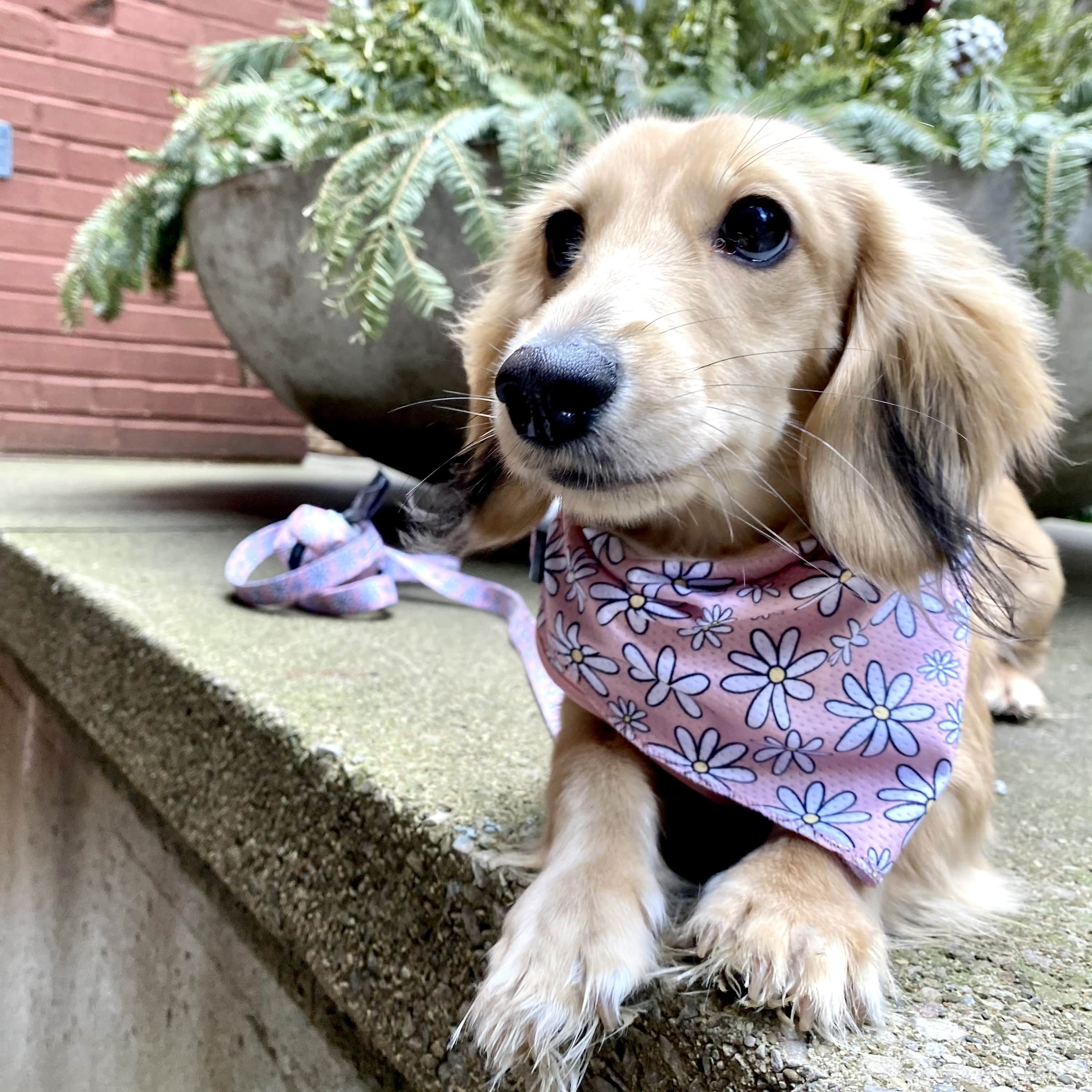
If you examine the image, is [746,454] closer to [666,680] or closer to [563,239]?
[666,680]

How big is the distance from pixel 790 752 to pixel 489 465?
42 centimetres

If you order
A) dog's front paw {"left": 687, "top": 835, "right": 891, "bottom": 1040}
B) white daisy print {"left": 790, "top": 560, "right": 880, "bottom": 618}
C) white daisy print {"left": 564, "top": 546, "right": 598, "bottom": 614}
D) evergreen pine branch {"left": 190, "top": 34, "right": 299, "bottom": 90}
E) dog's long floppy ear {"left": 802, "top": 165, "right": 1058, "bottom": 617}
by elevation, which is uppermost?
evergreen pine branch {"left": 190, "top": 34, "right": 299, "bottom": 90}

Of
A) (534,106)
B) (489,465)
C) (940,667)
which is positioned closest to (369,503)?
(534,106)

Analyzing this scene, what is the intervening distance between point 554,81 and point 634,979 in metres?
1.76

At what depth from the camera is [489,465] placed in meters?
0.95

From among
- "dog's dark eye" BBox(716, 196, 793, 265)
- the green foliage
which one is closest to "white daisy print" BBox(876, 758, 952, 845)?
"dog's dark eye" BBox(716, 196, 793, 265)

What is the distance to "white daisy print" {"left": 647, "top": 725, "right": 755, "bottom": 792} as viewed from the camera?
722 mm

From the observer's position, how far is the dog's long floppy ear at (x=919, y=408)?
742 millimetres

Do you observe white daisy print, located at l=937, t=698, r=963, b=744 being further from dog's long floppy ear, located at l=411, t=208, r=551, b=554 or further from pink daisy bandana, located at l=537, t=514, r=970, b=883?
dog's long floppy ear, located at l=411, t=208, r=551, b=554

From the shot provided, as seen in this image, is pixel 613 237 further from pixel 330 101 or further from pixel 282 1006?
pixel 330 101

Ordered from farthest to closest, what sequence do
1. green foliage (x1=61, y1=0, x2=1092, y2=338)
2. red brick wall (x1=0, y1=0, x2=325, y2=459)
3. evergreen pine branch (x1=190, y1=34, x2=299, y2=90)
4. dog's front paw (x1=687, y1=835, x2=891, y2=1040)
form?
red brick wall (x1=0, y1=0, x2=325, y2=459)
evergreen pine branch (x1=190, y1=34, x2=299, y2=90)
green foliage (x1=61, y1=0, x2=1092, y2=338)
dog's front paw (x1=687, y1=835, x2=891, y2=1040)

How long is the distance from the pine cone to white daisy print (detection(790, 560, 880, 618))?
1329 mm

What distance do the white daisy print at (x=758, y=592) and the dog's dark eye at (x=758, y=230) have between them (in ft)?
0.93

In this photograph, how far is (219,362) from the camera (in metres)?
3.55
